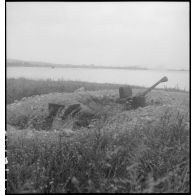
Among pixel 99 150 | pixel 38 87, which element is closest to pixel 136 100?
pixel 99 150

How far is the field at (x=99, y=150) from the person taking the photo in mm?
3162

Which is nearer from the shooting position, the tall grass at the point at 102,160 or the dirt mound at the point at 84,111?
the tall grass at the point at 102,160

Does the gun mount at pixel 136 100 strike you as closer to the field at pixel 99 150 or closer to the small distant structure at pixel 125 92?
the small distant structure at pixel 125 92

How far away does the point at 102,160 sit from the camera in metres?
3.40

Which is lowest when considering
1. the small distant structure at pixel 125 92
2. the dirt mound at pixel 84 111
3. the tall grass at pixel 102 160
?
the tall grass at pixel 102 160

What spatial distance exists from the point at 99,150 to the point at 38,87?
3.78 meters

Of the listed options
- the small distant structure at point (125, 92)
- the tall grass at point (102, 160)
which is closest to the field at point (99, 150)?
the tall grass at point (102, 160)

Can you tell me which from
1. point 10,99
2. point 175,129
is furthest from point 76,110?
point 175,129

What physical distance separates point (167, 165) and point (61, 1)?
2478 millimetres

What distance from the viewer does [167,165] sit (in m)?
3.49

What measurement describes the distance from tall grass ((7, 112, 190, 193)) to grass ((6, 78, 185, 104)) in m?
1.72

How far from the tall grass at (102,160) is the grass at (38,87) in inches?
67.6

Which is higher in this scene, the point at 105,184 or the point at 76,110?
the point at 76,110

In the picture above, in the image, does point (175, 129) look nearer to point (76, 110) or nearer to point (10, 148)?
point (76, 110)
